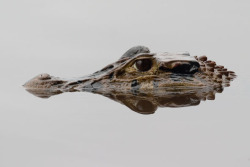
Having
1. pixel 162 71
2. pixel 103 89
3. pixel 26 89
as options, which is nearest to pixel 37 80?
pixel 26 89

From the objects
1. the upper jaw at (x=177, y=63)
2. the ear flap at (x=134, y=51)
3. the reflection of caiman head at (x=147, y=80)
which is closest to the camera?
the reflection of caiman head at (x=147, y=80)

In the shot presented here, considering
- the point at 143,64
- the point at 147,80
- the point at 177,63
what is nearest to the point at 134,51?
the point at 143,64

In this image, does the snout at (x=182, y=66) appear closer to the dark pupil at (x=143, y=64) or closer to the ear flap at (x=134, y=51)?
the dark pupil at (x=143, y=64)

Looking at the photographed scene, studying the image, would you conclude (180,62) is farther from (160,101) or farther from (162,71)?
→ (160,101)

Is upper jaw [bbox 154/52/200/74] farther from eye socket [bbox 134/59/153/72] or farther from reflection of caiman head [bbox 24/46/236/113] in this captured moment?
eye socket [bbox 134/59/153/72]

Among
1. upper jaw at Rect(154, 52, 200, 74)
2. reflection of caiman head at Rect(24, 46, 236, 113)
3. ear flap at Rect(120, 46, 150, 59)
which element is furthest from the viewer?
ear flap at Rect(120, 46, 150, 59)

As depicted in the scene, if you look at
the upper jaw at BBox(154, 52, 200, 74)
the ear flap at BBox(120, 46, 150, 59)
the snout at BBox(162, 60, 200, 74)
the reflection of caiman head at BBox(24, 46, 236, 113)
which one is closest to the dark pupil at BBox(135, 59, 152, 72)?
the reflection of caiman head at BBox(24, 46, 236, 113)

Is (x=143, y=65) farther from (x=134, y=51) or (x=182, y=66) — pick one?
(x=134, y=51)

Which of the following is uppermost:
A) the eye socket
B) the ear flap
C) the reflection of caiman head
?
the ear flap

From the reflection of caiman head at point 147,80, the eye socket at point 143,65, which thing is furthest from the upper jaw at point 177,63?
the eye socket at point 143,65
